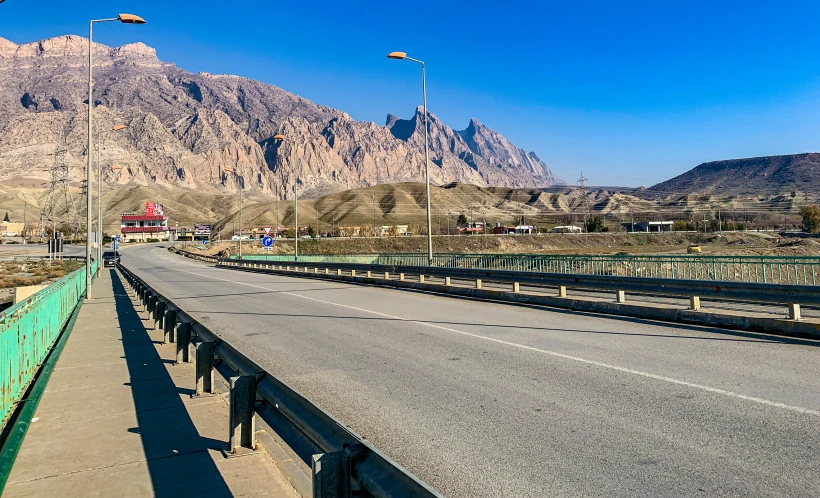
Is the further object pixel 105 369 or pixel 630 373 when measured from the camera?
pixel 105 369

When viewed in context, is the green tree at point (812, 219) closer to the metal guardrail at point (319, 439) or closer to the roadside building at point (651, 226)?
the roadside building at point (651, 226)

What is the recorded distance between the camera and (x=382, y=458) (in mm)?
2621

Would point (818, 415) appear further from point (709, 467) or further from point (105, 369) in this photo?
point (105, 369)

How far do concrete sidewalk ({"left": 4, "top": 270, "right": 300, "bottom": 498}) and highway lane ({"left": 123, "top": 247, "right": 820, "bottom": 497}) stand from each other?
49.6 inches

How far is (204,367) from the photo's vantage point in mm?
6512

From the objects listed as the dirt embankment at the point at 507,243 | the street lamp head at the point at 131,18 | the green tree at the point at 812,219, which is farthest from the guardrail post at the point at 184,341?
the green tree at the point at 812,219

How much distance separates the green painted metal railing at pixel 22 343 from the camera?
18.3ft

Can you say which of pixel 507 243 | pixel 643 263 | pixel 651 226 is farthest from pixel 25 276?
pixel 651 226

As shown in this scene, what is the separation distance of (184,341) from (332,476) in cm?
632

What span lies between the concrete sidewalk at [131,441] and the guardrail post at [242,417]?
121 millimetres

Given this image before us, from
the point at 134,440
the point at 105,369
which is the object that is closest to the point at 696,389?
the point at 134,440

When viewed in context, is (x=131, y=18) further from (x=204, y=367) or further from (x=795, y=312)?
(x=795, y=312)

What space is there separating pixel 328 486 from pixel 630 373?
562 centimetres

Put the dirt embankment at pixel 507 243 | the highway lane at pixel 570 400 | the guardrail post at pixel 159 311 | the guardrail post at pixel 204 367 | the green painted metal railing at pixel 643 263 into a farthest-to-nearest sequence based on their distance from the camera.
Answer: the dirt embankment at pixel 507 243, the green painted metal railing at pixel 643 263, the guardrail post at pixel 159 311, the guardrail post at pixel 204 367, the highway lane at pixel 570 400
